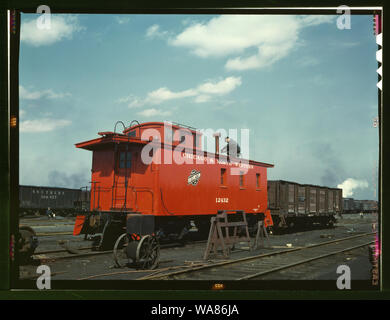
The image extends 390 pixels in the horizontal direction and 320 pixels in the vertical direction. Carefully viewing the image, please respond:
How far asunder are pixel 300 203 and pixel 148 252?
18682 millimetres

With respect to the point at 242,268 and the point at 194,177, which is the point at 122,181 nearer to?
the point at 194,177

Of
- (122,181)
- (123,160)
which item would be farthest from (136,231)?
(123,160)

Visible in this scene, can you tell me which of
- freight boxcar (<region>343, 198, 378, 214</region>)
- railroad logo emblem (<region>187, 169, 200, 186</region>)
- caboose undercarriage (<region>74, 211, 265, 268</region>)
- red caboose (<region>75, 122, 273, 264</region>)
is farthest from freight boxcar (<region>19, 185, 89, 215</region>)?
freight boxcar (<region>343, 198, 378, 214</region>)

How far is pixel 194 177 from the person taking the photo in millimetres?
14891

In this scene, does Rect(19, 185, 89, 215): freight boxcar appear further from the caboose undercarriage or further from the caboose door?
the caboose door

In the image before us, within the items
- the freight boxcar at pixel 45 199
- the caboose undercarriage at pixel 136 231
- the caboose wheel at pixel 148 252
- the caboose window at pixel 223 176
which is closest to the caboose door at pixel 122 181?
the caboose undercarriage at pixel 136 231

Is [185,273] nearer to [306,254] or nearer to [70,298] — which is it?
[70,298]

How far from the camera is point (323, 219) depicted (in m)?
30.3

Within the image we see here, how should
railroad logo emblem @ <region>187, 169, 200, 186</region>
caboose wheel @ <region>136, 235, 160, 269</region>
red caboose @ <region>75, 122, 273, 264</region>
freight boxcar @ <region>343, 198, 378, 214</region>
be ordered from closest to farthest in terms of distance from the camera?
caboose wheel @ <region>136, 235, 160, 269</region> → red caboose @ <region>75, 122, 273, 264</region> → railroad logo emblem @ <region>187, 169, 200, 186</region> → freight boxcar @ <region>343, 198, 378, 214</region>

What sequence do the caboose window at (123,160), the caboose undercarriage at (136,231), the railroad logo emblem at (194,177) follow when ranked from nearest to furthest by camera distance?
the caboose undercarriage at (136,231) < the caboose window at (123,160) < the railroad logo emblem at (194,177)

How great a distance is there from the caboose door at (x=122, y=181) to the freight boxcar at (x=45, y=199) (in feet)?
62.7

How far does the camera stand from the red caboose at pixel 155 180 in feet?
42.8

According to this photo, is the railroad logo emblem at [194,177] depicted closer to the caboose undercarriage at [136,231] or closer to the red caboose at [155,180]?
the red caboose at [155,180]

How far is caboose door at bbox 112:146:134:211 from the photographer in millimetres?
13688
